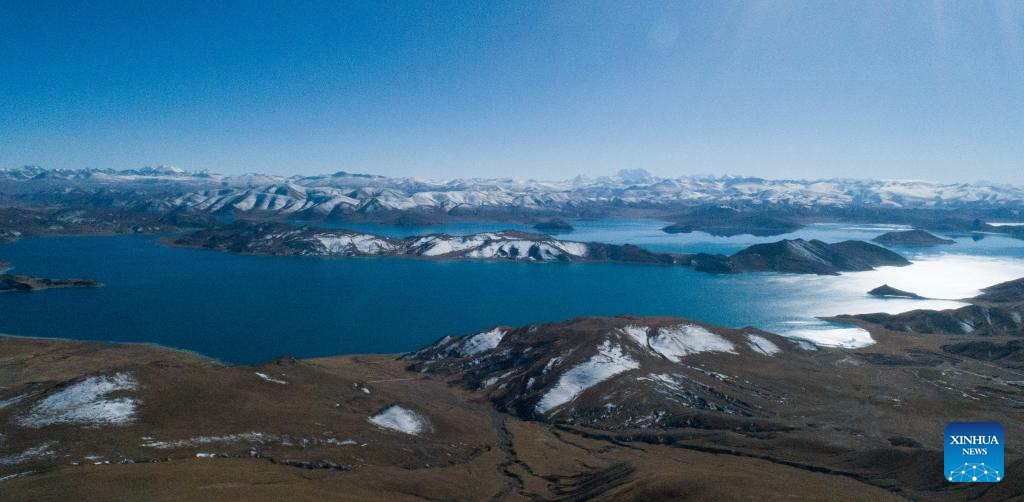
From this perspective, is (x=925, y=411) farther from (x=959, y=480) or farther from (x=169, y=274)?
(x=169, y=274)

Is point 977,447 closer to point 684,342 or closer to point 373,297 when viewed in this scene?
point 684,342

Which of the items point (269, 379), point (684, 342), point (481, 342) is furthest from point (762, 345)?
point (269, 379)

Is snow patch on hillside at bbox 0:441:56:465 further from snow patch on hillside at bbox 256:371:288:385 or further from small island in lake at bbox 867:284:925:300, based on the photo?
small island in lake at bbox 867:284:925:300

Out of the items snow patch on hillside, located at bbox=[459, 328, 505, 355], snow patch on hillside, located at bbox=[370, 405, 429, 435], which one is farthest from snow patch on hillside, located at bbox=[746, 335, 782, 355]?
snow patch on hillside, located at bbox=[370, 405, 429, 435]

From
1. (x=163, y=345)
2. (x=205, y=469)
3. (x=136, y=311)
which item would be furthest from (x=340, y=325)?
(x=205, y=469)

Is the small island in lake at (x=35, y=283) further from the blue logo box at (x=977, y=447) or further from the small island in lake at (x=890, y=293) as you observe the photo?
the small island in lake at (x=890, y=293)

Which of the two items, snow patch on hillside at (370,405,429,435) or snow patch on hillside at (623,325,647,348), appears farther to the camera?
snow patch on hillside at (623,325,647,348)

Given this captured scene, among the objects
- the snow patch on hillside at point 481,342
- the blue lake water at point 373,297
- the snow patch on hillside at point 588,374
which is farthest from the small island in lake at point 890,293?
the snow patch on hillside at point 481,342
